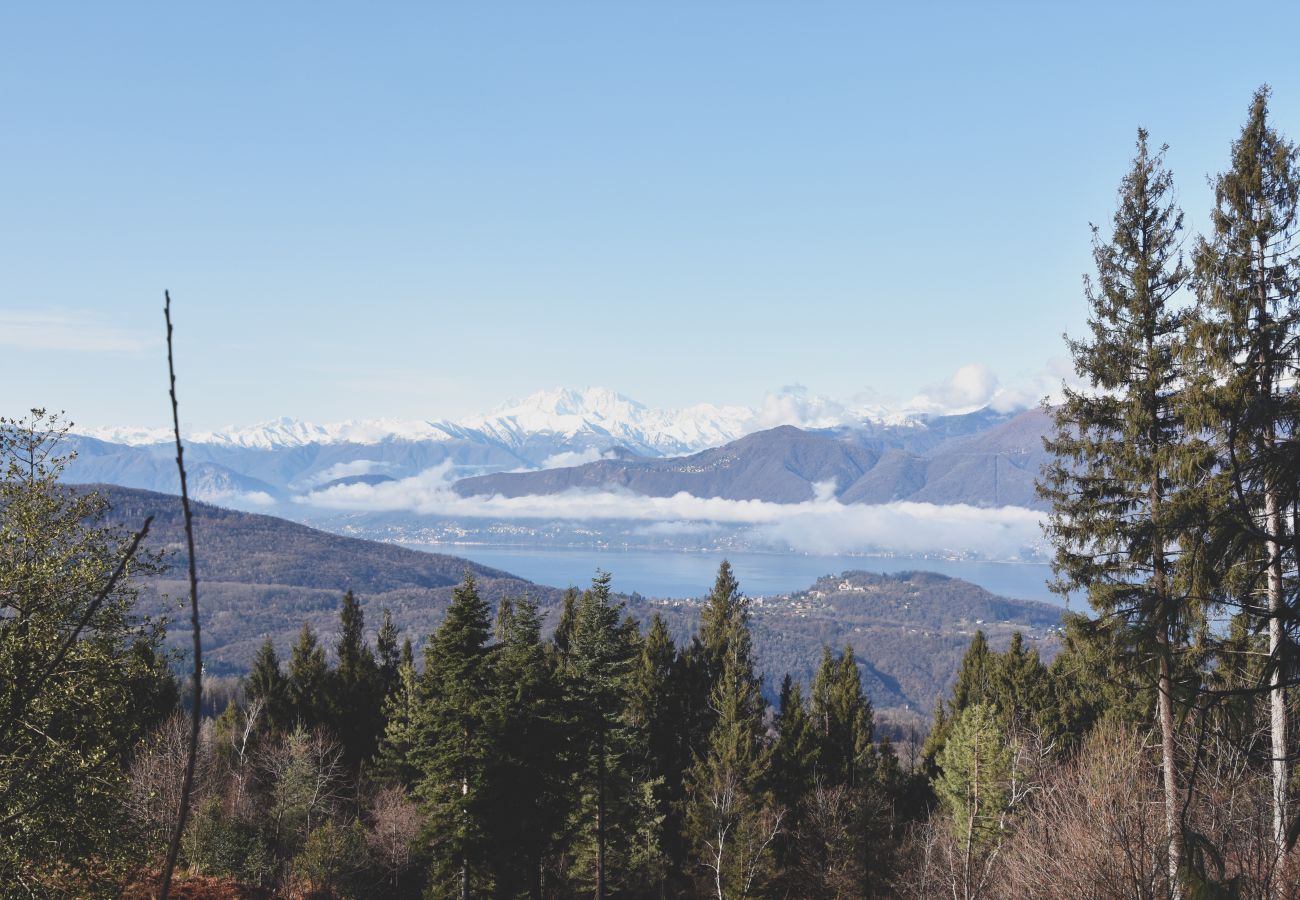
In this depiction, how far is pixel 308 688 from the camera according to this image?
42438 mm

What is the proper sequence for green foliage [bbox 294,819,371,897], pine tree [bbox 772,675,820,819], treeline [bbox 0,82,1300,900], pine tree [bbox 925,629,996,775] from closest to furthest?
treeline [bbox 0,82,1300,900] < green foliage [bbox 294,819,371,897] < pine tree [bbox 772,675,820,819] < pine tree [bbox 925,629,996,775]

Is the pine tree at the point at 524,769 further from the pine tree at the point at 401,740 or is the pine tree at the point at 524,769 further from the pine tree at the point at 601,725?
the pine tree at the point at 401,740

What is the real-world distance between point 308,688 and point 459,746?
23.2 meters

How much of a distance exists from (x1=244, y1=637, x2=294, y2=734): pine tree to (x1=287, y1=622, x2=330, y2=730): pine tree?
1.06 feet

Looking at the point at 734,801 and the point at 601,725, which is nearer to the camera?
the point at 601,725

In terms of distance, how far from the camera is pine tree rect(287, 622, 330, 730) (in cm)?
4050

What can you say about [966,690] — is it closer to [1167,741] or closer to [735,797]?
[735,797]

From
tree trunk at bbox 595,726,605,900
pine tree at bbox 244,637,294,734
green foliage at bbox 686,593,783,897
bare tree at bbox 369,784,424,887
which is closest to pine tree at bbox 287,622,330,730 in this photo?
pine tree at bbox 244,637,294,734

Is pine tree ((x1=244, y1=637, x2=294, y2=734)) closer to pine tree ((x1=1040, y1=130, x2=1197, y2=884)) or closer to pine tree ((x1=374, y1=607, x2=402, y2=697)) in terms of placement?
pine tree ((x1=374, y1=607, x2=402, y2=697))

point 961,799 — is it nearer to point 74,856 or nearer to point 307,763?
point 307,763

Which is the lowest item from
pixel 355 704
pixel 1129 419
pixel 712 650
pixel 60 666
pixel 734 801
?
pixel 355 704

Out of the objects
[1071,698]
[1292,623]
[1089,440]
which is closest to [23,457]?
[1292,623]

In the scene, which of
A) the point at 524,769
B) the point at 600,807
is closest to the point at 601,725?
the point at 600,807

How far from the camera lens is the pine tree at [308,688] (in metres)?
40.5
